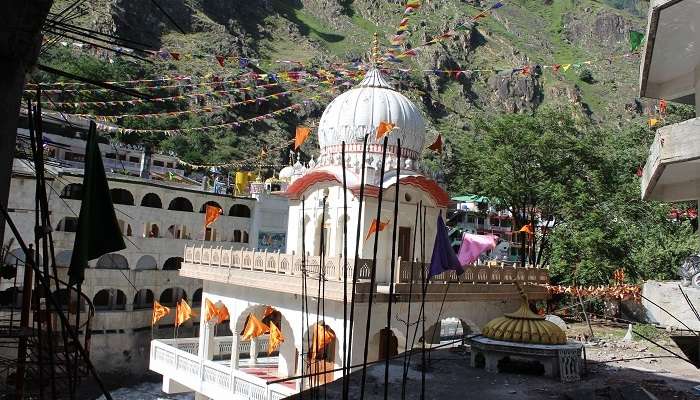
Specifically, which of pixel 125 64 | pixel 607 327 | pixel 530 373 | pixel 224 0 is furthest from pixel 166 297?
pixel 224 0

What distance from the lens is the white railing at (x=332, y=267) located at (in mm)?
16594

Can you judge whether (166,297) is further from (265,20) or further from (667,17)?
(265,20)

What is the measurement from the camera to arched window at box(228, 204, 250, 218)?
38.7 m

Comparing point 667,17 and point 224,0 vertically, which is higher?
point 224,0

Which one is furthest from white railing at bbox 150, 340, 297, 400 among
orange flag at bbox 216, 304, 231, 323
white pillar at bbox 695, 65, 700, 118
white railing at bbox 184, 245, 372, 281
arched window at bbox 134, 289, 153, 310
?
white pillar at bbox 695, 65, 700, 118

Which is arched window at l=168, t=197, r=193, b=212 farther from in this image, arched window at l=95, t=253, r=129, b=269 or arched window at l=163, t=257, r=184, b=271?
arched window at l=95, t=253, r=129, b=269

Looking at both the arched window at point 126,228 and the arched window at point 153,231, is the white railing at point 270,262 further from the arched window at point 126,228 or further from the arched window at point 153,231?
the arched window at point 153,231

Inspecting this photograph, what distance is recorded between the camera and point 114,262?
107 feet

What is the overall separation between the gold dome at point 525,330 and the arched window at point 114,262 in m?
25.2

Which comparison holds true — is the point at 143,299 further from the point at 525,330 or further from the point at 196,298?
the point at 525,330

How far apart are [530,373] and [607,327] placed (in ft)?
41.7

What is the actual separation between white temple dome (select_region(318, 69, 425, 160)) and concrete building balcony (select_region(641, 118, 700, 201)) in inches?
553

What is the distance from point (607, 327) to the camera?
21.9 m

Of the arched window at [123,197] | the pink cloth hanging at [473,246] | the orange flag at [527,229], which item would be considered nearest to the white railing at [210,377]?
the pink cloth hanging at [473,246]
